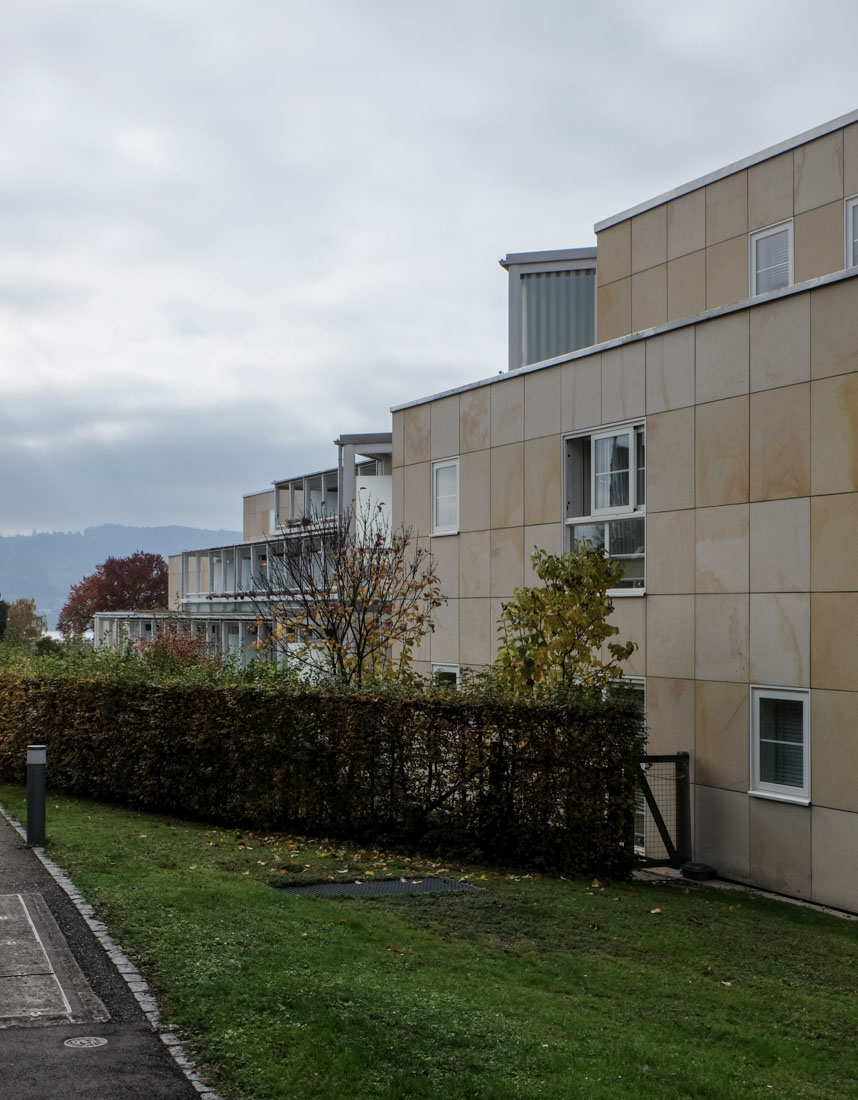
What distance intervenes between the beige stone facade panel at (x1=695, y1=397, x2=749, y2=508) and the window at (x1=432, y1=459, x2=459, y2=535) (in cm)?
562

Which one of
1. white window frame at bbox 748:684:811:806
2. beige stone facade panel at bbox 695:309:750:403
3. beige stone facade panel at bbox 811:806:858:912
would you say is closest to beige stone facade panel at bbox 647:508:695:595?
beige stone facade panel at bbox 695:309:750:403

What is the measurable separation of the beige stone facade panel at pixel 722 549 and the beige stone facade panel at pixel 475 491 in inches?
186

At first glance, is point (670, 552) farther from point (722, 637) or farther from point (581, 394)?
point (581, 394)

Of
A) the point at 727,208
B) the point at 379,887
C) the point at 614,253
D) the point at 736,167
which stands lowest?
the point at 379,887

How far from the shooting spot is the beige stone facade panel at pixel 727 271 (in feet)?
58.4

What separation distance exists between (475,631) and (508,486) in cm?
253

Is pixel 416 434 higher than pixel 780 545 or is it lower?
higher

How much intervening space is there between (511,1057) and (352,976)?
1629mm

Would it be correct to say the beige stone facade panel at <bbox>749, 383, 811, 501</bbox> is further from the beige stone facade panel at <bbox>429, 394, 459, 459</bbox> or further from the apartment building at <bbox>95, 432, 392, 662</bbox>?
the apartment building at <bbox>95, 432, 392, 662</bbox>

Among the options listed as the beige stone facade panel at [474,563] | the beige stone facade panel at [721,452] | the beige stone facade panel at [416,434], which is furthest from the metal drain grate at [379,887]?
the beige stone facade panel at [416,434]

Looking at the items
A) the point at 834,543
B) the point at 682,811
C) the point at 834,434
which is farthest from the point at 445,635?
the point at 834,434

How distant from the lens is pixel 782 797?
13.5 meters

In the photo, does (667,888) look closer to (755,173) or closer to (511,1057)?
(511,1057)

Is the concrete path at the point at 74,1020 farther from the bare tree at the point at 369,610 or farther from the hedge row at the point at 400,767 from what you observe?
the bare tree at the point at 369,610
